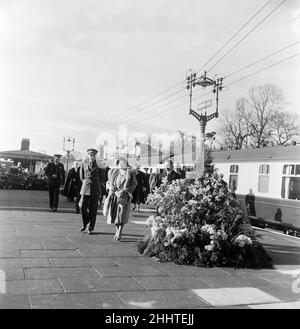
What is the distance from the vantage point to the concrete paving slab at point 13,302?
4477 millimetres

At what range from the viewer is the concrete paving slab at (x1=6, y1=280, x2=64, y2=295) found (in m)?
4.97

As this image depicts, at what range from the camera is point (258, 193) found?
16094 millimetres

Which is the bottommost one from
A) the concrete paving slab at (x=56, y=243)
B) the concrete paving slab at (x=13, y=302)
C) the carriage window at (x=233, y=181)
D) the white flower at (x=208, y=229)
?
the concrete paving slab at (x=13, y=302)

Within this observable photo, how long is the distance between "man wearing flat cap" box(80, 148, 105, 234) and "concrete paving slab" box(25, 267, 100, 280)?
3.32 meters

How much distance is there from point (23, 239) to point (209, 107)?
16.2 meters

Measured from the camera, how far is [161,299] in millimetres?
5082

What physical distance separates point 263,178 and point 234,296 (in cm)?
1110

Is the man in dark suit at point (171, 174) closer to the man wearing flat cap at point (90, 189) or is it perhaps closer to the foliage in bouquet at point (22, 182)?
the man wearing flat cap at point (90, 189)

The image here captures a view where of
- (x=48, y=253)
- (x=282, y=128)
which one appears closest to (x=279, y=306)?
(x=48, y=253)

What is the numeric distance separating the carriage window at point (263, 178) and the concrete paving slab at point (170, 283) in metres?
10.1

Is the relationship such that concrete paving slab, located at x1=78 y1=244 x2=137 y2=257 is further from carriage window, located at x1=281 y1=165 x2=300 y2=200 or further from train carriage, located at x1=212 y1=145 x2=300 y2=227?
carriage window, located at x1=281 y1=165 x2=300 y2=200

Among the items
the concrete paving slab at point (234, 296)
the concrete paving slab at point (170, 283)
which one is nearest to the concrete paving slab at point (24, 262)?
the concrete paving slab at point (170, 283)
